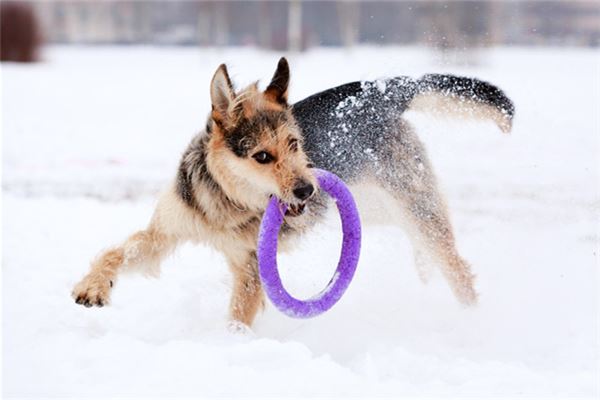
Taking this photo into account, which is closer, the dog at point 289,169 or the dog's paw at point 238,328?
the dog at point 289,169

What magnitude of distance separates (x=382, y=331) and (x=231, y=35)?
46065 millimetres

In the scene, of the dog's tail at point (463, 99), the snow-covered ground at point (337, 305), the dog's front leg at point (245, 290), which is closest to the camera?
the snow-covered ground at point (337, 305)

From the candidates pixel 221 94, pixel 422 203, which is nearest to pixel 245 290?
pixel 221 94

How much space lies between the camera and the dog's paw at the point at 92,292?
4.08 meters

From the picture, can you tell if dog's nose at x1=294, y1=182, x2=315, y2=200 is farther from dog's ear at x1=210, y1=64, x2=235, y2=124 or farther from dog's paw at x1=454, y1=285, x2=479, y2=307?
dog's paw at x1=454, y1=285, x2=479, y2=307

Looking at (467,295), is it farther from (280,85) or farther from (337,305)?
(280,85)

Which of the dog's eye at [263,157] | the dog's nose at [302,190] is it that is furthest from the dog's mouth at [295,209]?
the dog's eye at [263,157]

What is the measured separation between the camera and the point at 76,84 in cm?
2227

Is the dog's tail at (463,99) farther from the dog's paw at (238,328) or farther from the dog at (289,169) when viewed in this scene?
the dog's paw at (238,328)

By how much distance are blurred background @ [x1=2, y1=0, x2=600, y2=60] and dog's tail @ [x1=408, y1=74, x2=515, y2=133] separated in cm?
1242

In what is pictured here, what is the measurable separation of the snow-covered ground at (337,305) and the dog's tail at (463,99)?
0.13 m

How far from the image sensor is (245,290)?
4523mm

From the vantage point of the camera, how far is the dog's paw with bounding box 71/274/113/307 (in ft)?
13.4

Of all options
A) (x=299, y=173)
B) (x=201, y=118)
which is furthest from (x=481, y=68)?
(x=299, y=173)
